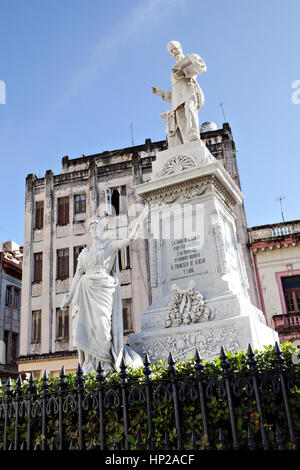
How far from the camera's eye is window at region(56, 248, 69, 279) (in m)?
27.0

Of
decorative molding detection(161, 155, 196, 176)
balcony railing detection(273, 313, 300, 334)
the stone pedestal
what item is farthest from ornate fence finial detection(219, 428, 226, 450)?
balcony railing detection(273, 313, 300, 334)

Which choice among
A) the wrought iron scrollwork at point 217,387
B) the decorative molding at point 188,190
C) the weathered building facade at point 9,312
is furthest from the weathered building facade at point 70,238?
the wrought iron scrollwork at point 217,387

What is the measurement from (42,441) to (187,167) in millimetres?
5562

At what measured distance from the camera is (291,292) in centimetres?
2402

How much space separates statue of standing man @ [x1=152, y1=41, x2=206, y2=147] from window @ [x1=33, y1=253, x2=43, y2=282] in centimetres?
2012

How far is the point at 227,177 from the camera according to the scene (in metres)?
8.41

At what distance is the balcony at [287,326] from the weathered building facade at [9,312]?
58.8ft

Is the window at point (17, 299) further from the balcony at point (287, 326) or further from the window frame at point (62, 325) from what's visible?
the balcony at point (287, 326)

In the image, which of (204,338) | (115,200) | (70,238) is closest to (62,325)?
(70,238)

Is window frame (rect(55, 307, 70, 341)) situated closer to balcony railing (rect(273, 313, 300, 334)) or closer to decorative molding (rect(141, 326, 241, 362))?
balcony railing (rect(273, 313, 300, 334))

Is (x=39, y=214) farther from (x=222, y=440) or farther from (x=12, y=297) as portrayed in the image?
(x=222, y=440)

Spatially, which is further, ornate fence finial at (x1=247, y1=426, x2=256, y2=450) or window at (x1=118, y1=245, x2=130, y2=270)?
window at (x1=118, y1=245, x2=130, y2=270)
